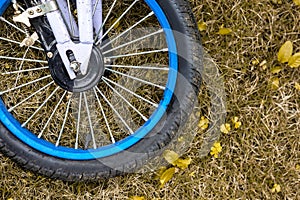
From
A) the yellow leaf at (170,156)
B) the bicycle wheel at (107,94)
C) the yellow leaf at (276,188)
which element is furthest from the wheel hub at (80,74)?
the yellow leaf at (276,188)

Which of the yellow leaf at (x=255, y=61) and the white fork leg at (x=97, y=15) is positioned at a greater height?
the white fork leg at (x=97, y=15)

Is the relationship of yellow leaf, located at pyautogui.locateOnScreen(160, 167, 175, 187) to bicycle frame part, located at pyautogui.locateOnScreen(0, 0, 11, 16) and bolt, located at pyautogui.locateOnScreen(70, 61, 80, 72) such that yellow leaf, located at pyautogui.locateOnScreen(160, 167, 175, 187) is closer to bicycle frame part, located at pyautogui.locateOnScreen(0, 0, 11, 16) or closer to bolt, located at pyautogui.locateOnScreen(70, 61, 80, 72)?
bolt, located at pyautogui.locateOnScreen(70, 61, 80, 72)

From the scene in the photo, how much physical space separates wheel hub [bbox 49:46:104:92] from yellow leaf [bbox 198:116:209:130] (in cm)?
48

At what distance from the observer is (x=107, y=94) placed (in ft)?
7.56

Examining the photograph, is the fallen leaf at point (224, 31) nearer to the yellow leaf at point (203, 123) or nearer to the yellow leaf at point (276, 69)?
the yellow leaf at point (276, 69)

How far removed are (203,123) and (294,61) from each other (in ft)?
1.41

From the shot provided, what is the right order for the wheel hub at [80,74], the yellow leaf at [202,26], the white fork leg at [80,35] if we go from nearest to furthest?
1. the white fork leg at [80,35]
2. the wheel hub at [80,74]
3. the yellow leaf at [202,26]

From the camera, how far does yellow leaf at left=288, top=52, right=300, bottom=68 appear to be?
2.28 m

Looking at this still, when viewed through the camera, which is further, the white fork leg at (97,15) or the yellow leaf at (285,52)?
the yellow leaf at (285,52)

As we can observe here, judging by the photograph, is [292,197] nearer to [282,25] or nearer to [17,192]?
[282,25]

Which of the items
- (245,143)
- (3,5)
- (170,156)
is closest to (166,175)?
(170,156)

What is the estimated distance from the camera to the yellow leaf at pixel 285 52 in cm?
227

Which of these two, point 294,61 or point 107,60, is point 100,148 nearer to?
point 107,60

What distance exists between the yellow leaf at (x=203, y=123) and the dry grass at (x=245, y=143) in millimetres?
70
